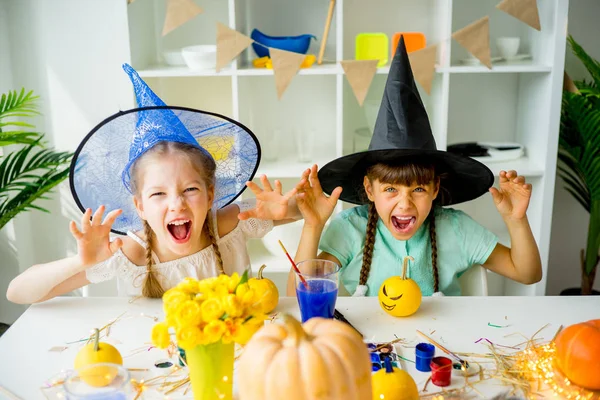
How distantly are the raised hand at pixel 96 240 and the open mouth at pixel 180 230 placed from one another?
168 mm

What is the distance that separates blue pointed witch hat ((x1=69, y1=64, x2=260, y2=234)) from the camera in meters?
1.54

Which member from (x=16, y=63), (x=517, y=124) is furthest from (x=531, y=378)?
(x=16, y=63)

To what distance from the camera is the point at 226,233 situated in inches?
73.5

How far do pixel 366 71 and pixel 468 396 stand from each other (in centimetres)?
165

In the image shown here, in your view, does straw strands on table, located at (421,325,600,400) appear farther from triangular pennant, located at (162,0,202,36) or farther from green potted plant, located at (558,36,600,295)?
triangular pennant, located at (162,0,202,36)

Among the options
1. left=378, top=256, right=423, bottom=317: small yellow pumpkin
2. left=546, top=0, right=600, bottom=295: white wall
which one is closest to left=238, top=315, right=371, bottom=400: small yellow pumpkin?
left=378, top=256, right=423, bottom=317: small yellow pumpkin

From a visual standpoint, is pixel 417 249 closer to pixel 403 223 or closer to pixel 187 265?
pixel 403 223

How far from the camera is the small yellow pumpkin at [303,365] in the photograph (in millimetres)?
889

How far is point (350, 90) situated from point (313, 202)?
1.26 meters

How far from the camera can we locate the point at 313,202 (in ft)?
5.79

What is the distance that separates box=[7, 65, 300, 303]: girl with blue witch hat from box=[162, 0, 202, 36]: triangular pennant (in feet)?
3.34

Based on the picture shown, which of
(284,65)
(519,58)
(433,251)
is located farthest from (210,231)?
(519,58)

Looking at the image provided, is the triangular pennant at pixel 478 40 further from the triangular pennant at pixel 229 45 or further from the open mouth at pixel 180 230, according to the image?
the open mouth at pixel 180 230

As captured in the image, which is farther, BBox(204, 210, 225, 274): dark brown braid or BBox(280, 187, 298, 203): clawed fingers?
BBox(204, 210, 225, 274): dark brown braid
